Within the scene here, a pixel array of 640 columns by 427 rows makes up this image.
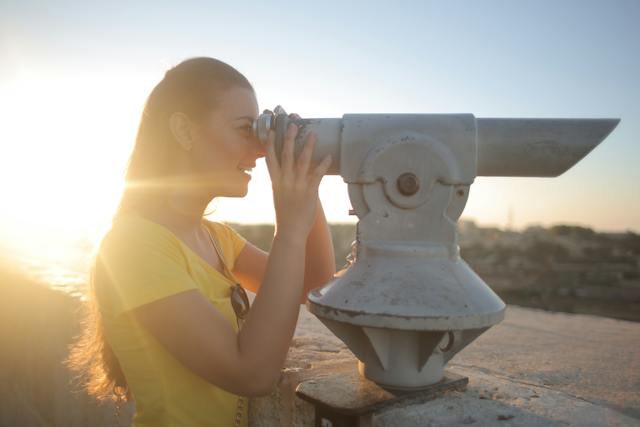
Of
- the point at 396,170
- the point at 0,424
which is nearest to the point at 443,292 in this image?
the point at 396,170

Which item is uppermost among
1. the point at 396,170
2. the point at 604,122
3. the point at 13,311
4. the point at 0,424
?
the point at 604,122

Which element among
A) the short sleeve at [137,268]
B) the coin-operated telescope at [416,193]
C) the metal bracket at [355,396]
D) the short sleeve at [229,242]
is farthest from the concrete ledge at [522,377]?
the short sleeve at [137,268]

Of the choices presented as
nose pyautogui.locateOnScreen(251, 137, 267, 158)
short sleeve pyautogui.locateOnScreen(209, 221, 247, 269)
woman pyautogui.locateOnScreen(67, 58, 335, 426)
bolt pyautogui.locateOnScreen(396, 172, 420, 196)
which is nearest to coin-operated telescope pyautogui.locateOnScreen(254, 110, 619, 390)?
bolt pyautogui.locateOnScreen(396, 172, 420, 196)

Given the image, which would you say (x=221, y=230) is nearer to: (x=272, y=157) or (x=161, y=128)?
(x=161, y=128)

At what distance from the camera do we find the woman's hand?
1.29m

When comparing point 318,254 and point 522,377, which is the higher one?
point 318,254

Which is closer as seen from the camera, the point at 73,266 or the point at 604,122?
the point at 604,122

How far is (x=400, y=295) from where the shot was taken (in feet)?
3.77

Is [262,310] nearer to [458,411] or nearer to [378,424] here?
[378,424]

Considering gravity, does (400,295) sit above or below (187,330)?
above

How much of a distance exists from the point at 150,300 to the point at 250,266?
2.47 feet

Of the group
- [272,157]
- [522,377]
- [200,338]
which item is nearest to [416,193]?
[272,157]

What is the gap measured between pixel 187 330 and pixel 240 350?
138mm

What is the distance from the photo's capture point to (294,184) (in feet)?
4.24
